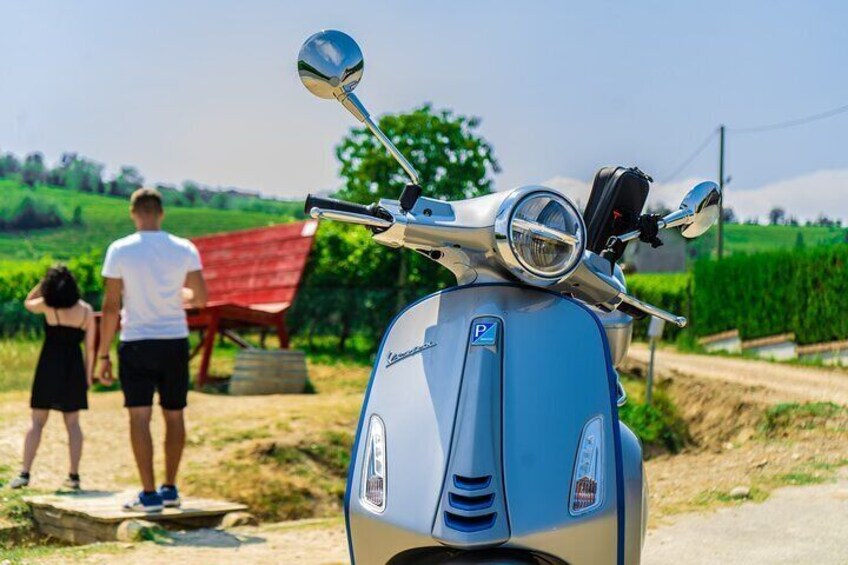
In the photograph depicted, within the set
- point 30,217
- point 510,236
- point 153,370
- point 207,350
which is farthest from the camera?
point 30,217

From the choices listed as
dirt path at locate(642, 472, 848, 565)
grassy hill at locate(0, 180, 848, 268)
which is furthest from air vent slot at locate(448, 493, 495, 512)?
grassy hill at locate(0, 180, 848, 268)

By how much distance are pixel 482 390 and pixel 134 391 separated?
3.61m

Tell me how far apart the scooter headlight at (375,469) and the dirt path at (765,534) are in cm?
248

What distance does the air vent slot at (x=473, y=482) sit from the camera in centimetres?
260

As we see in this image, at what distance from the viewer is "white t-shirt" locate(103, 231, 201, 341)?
5918 millimetres

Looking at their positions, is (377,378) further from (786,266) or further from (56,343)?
(786,266)

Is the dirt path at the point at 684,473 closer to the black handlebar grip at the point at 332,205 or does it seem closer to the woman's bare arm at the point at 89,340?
the woman's bare arm at the point at 89,340

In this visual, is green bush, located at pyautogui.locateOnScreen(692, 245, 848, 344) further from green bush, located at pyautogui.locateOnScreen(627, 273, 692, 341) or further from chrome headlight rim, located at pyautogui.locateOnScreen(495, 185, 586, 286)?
chrome headlight rim, located at pyautogui.locateOnScreen(495, 185, 586, 286)

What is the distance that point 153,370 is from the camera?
5887 mm

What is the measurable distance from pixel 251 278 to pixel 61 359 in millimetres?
9144

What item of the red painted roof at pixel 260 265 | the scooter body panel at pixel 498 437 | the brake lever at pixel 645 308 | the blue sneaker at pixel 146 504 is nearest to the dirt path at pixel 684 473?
the blue sneaker at pixel 146 504

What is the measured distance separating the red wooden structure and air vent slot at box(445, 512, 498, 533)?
11917mm

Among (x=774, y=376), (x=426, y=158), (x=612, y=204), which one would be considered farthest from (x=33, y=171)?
(x=612, y=204)

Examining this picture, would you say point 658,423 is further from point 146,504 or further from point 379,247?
point 379,247
